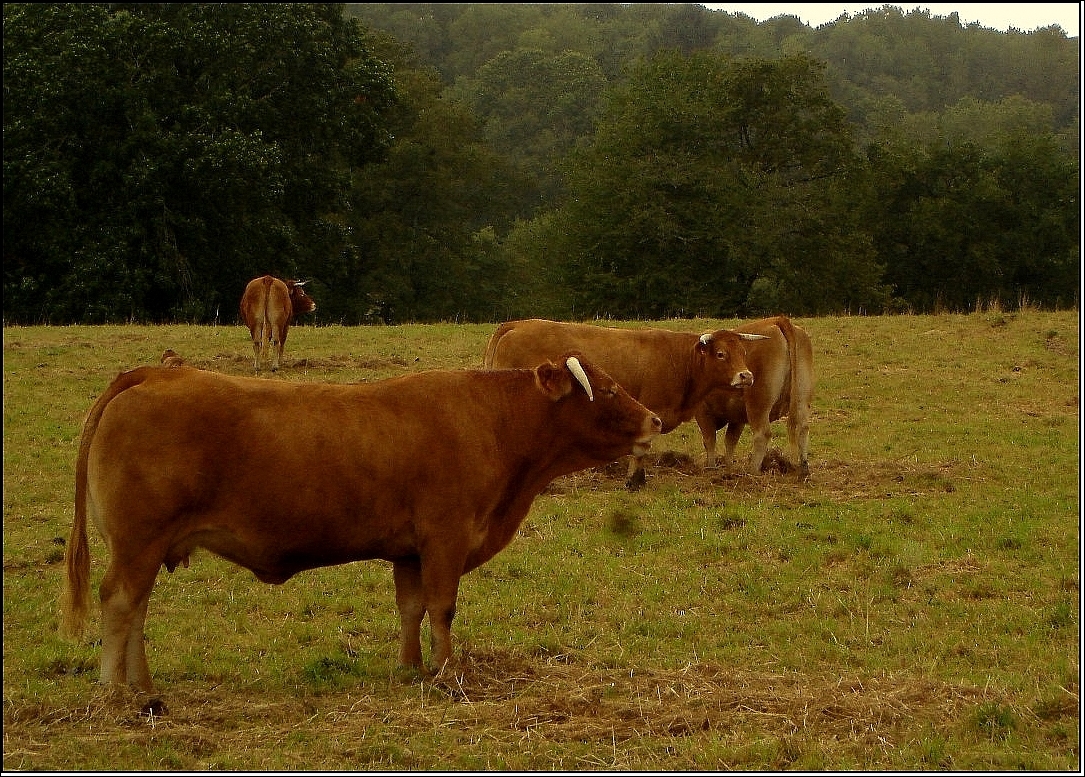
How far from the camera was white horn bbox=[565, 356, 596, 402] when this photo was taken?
27.3 feet

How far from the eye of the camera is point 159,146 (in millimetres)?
33312

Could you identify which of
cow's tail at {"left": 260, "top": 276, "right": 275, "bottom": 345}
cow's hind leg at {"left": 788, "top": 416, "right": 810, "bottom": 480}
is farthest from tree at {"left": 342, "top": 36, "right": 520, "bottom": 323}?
cow's hind leg at {"left": 788, "top": 416, "right": 810, "bottom": 480}

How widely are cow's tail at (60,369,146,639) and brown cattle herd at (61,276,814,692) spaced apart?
0.01 m

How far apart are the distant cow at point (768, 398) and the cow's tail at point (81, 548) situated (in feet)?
29.4

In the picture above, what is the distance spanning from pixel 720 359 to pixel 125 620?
887 cm

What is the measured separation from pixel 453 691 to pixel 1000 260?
49.8 m

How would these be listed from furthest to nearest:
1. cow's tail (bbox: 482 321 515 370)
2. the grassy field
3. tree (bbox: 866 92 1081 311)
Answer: tree (bbox: 866 92 1081 311)
cow's tail (bbox: 482 321 515 370)
the grassy field

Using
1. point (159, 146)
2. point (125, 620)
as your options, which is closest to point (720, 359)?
point (125, 620)

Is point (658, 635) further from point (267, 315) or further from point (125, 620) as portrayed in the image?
point (267, 315)

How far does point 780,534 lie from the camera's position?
1216 cm

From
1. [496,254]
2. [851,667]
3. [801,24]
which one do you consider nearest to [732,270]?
[496,254]

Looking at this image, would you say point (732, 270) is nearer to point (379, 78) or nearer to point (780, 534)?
point (379, 78)

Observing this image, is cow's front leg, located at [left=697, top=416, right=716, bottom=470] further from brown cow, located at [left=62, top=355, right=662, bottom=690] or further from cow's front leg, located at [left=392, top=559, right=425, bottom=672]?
cow's front leg, located at [left=392, top=559, right=425, bottom=672]

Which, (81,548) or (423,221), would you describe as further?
(423,221)
